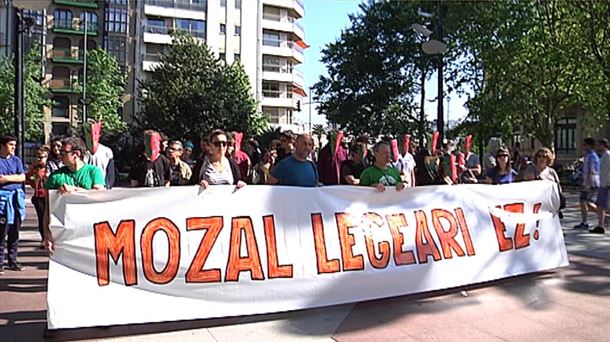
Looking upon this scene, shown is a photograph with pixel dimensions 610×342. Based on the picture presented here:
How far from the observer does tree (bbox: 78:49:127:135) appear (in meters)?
51.3

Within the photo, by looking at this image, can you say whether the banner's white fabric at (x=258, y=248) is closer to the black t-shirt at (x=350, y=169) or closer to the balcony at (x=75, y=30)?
the black t-shirt at (x=350, y=169)

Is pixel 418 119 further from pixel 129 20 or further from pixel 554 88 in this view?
pixel 129 20

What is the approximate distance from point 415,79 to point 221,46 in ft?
90.7

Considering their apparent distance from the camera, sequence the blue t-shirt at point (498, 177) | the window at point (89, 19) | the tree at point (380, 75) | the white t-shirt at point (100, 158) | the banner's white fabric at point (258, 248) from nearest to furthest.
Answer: the banner's white fabric at point (258, 248), the white t-shirt at point (100, 158), the blue t-shirt at point (498, 177), the tree at point (380, 75), the window at point (89, 19)

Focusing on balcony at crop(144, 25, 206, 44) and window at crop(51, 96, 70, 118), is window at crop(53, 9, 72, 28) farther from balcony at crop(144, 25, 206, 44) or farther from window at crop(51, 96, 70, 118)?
balcony at crop(144, 25, 206, 44)

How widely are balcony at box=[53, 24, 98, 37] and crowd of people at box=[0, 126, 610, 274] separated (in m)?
60.6

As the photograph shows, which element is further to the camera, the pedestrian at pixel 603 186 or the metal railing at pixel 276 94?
the metal railing at pixel 276 94

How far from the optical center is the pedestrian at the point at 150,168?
7.35 metres

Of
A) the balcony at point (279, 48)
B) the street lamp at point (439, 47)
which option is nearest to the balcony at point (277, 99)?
the balcony at point (279, 48)

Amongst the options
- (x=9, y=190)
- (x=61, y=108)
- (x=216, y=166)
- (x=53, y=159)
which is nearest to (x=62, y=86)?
(x=61, y=108)

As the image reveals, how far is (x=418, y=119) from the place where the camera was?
4497cm

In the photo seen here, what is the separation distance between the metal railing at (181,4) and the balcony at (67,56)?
9491 millimetres

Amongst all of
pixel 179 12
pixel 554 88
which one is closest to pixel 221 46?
pixel 179 12

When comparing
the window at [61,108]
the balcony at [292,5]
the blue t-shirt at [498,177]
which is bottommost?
the blue t-shirt at [498,177]
